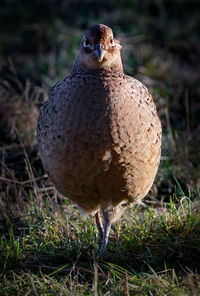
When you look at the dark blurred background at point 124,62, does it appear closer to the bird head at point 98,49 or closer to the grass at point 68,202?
the grass at point 68,202

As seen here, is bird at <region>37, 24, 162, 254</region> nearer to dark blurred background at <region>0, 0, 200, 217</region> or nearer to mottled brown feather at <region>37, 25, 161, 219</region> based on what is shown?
mottled brown feather at <region>37, 25, 161, 219</region>

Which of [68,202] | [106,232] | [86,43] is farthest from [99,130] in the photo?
[68,202]

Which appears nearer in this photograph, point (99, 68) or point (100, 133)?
point (100, 133)

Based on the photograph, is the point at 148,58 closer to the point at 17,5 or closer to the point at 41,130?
the point at 17,5

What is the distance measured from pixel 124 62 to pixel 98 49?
10.1 feet

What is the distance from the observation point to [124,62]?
19.2ft

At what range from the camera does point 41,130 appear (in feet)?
10.5

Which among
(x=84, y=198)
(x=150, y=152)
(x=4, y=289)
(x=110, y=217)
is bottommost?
(x=4, y=289)

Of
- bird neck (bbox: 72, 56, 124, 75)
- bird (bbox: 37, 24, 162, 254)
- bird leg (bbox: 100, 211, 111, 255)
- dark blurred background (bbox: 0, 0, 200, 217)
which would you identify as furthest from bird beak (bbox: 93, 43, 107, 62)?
dark blurred background (bbox: 0, 0, 200, 217)

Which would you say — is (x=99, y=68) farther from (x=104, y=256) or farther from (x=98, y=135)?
(x=104, y=256)

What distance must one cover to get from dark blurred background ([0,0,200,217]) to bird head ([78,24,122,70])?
4.42ft

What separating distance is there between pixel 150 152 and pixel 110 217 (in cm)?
68

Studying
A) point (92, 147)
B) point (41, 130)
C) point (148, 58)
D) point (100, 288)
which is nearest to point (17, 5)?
point (148, 58)

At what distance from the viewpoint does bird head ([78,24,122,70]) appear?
112 inches
